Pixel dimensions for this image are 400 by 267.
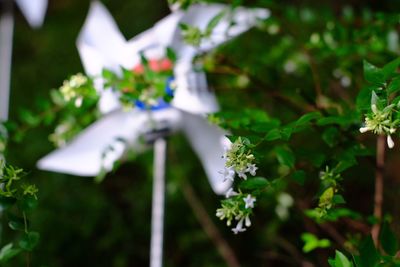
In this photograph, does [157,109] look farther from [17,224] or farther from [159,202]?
[17,224]

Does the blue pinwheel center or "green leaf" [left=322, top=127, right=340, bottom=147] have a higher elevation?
the blue pinwheel center

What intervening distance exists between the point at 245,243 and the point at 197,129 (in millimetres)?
629

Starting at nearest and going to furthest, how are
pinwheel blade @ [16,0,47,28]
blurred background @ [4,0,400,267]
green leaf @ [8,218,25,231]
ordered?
green leaf @ [8,218,25,231] < blurred background @ [4,0,400,267] < pinwheel blade @ [16,0,47,28]

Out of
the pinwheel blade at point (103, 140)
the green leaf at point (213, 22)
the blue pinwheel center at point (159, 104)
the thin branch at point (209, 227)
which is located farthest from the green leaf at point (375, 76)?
the thin branch at point (209, 227)

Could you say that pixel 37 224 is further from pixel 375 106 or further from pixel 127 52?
pixel 375 106

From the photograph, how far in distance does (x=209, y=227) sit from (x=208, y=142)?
54cm

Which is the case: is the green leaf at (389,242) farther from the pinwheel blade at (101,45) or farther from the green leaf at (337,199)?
the pinwheel blade at (101,45)

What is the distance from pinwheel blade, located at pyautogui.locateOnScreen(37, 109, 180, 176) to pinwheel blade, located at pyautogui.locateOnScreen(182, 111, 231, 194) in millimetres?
29

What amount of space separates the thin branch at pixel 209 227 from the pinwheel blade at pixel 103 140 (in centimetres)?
51

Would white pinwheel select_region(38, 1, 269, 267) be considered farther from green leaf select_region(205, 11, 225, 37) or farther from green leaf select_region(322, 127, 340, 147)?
green leaf select_region(322, 127, 340, 147)

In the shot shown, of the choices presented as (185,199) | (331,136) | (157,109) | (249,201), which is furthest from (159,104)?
(185,199)

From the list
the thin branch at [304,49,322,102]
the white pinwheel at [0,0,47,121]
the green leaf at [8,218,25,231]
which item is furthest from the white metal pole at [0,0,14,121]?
the green leaf at [8,218,25,231]

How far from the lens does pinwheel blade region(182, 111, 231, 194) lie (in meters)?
0.99

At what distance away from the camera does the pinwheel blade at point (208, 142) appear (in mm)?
992
